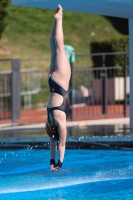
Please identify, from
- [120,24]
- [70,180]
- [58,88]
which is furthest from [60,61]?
[120,24]

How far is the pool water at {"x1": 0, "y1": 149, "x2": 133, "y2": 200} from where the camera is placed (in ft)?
23.2

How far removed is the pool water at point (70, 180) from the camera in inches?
279

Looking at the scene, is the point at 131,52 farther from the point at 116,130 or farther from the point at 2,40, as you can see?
the point at 2,40

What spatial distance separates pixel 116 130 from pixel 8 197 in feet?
18.0

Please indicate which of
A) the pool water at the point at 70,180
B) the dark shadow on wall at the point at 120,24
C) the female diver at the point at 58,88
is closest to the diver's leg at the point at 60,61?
the female diver at the point at 58,88

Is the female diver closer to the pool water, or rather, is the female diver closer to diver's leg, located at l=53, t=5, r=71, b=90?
diver's leg, located at l=53, t=5, r=71, b=90

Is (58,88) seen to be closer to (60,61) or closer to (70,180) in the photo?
(60,61)

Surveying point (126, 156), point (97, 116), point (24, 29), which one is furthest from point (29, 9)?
point (126, 156)

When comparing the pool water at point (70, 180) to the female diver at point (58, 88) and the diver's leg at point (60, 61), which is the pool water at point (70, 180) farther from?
the diver's leg at point (60, 61)

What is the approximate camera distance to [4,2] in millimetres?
23641

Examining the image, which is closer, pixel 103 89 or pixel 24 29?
pixel 103 89

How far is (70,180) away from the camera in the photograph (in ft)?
24.6

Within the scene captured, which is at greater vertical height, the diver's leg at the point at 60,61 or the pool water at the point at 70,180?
the diver's leg at the point at 60,61

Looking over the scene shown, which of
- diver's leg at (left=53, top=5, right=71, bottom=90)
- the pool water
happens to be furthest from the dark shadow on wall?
diver's leg at (left=53, top=5, right=71, bottom=90)
